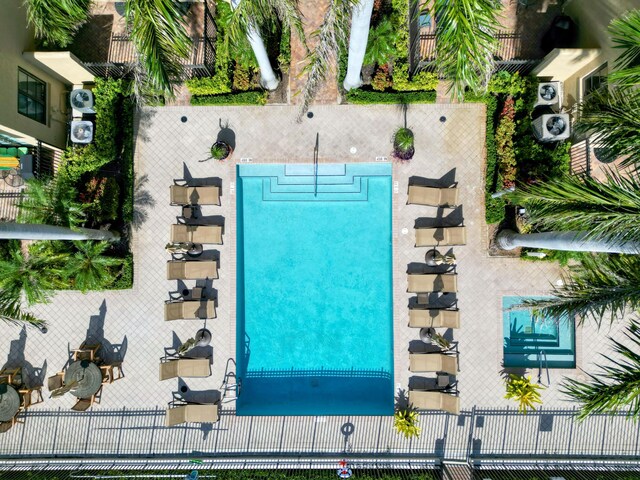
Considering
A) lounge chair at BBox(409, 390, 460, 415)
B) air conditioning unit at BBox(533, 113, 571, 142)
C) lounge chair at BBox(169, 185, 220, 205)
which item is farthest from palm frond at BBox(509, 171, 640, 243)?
lounge chair at BBox(169, 185, 220, 205)

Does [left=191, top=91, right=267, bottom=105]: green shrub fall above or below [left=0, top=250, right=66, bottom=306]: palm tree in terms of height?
above

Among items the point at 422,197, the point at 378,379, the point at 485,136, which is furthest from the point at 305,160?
the point at 378,379

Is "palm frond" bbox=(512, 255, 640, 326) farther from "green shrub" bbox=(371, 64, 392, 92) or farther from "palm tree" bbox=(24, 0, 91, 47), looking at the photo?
"palm tree" bbox=(24, 0, 91, 47)

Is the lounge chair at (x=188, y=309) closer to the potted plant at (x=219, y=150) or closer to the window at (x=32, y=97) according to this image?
the potted plant at (x=219, y=150)

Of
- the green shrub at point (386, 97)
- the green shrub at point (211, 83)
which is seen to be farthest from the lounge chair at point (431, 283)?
the green shrub at point (211, 83)

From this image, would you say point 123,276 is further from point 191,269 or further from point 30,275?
point 30,275

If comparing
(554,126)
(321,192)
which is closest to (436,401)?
(321,192)
